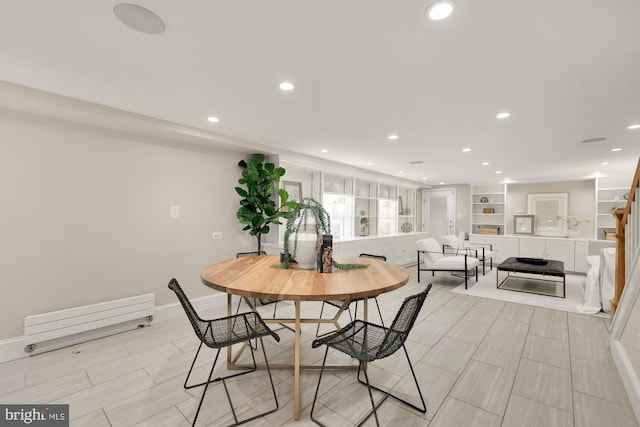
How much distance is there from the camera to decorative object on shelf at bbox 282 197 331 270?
7.23 feet

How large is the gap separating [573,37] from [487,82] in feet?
1.88

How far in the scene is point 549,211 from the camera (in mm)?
7281

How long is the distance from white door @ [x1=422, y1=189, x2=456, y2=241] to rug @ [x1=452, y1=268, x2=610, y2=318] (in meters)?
3.18

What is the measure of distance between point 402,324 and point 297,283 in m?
0.69

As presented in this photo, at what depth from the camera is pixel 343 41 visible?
1.67 metres

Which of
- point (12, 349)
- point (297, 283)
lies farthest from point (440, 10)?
point (12, 349)

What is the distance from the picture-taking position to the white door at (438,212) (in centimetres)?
859

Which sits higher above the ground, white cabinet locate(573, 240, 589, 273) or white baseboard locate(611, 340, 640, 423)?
white cabinet locate(573, 240, 589, 273)

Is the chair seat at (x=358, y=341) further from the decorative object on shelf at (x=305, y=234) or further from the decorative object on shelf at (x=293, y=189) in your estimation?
the decorative object on shelf at (x=293, y=189)

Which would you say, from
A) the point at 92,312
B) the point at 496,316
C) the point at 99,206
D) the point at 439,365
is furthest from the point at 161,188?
the point at 496,316

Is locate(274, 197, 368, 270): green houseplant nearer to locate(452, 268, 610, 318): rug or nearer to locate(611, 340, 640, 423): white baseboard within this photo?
locate(611, 340, 640, 423): white baseboard

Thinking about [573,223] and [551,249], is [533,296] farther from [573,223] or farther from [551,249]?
[573,223]

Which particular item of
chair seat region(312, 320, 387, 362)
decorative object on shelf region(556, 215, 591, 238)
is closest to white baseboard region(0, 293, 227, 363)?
chair seat region(312, 320, 387, 362)

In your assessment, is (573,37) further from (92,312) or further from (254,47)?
(92,312)
